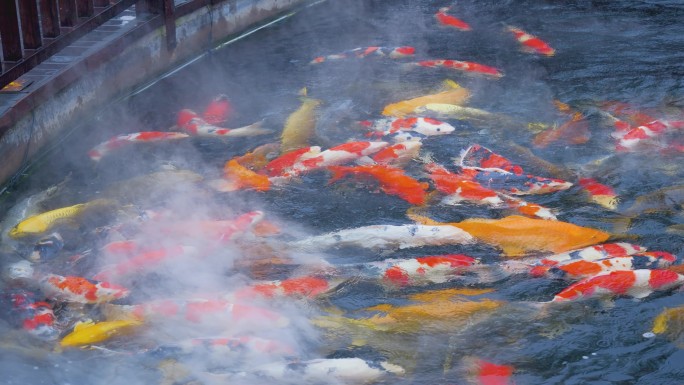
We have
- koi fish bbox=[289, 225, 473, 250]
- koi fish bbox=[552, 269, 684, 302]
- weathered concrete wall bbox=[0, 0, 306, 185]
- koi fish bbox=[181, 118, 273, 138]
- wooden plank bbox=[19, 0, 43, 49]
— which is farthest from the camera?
koi fish bbox=[181, 118, 273, 138]

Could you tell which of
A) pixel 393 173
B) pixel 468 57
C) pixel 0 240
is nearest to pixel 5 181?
pixel 0 240

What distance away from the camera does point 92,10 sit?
27.7ft

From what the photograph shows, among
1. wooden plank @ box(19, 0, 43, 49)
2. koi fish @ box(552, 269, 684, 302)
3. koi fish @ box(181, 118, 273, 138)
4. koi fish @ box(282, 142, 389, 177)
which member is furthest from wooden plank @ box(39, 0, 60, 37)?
koi fish @ box(552, 269, 684, 302)

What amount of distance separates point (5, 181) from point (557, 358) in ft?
17.2

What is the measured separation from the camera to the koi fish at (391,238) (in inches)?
258

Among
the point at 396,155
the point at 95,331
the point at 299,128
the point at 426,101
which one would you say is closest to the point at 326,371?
the point at 95,331

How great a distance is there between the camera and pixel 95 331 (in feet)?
17.9

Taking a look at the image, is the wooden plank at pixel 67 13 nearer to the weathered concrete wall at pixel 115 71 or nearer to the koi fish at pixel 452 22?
A: the weathered concrete wall at pixel 115 71

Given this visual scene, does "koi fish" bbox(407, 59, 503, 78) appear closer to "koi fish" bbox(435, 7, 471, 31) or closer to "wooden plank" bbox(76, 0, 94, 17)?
"koi fish" bbox(435, 7, 471, 31)

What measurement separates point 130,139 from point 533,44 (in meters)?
5.90

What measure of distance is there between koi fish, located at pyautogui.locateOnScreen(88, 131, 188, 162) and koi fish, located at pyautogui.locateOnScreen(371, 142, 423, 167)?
87.1 inches

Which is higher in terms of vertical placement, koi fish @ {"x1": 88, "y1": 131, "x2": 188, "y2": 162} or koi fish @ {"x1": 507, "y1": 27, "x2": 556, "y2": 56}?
koi fish @ {"x1": 507, "y1": 27, "x2": 556, "y2": 56}

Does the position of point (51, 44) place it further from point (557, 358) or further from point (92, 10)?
point (557, 358)

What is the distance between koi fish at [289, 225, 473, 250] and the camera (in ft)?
21.5
